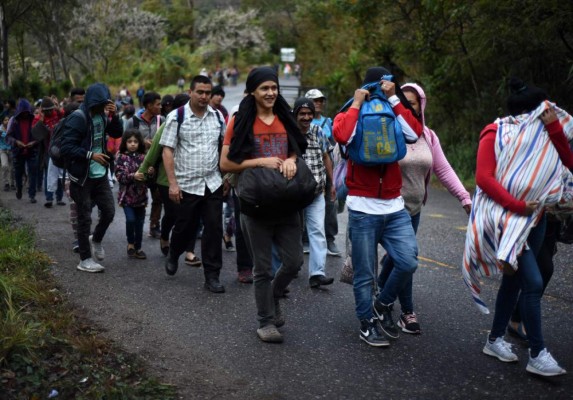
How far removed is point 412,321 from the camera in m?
5.91

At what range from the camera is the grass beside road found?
14.5ft

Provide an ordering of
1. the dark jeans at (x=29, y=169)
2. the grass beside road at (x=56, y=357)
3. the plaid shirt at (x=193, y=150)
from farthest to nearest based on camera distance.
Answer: the dark jeans at (x=29, y=169) → the plaid shirt at (x=193, y=150) → the grass beside road at (x=56, y=357)

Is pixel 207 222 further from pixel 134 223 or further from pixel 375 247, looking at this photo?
pixel 375 247

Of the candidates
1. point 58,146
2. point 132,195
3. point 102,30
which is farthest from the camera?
point 102,30

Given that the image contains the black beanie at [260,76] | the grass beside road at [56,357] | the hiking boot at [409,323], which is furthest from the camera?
the hiking boot at [409,323]

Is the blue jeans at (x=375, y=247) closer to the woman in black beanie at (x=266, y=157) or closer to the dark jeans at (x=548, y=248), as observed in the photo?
the woman in black beanie at (x=266, y=157)

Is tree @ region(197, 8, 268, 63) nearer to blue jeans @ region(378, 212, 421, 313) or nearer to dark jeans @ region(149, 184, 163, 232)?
dark jeans @ region(149, 184, 163, 232)

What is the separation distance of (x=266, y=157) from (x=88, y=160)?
291cm

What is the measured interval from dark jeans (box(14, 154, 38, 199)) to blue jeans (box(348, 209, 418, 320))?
9372 mm

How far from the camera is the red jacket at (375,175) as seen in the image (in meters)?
5.32

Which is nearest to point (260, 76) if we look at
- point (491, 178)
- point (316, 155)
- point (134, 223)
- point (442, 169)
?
point (442, 169)

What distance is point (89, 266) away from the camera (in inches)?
313

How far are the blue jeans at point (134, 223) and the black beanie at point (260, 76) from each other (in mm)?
3656

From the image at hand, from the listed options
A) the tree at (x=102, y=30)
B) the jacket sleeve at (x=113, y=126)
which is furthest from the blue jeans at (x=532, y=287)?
the tree at (x=102, y=30)
